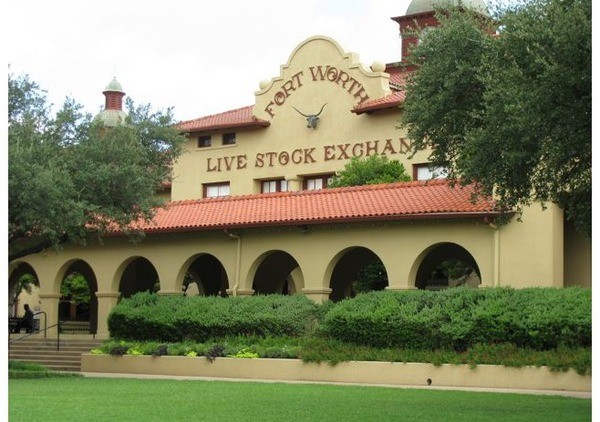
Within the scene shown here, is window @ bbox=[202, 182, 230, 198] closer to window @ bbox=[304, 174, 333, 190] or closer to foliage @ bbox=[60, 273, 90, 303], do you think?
window @ bbox=[304, 174, 333, 190]

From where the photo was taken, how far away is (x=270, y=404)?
1842 cm

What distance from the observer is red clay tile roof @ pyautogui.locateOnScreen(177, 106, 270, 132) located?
45219mm

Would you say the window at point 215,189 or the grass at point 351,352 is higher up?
the window at point 215,189

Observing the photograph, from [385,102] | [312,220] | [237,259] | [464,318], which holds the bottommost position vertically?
[464,318]

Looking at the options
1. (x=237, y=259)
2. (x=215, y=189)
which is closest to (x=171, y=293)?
(x=237, y=259)

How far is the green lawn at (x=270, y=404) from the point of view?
16328mm

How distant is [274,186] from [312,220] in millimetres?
14705

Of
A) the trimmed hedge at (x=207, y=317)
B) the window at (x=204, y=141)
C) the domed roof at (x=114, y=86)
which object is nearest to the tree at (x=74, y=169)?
the trimmed hedge at (x=207, y=317)

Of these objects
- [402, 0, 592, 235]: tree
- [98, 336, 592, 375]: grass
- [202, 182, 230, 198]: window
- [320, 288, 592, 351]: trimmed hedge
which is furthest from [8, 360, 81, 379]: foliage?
[202, 182, 230, 198]: window

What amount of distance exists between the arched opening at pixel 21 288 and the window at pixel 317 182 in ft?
37.4

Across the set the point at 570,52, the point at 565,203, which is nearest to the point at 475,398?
the point at 565,203

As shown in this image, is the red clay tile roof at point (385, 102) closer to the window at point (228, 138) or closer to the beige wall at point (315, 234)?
the beige wall at point (315, 234)

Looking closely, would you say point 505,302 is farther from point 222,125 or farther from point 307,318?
point 222,125

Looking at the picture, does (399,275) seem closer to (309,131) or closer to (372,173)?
(372,173)
